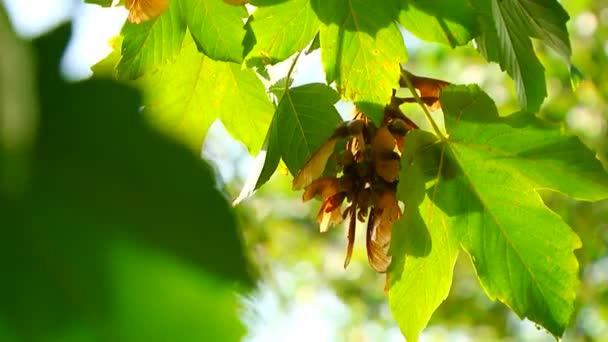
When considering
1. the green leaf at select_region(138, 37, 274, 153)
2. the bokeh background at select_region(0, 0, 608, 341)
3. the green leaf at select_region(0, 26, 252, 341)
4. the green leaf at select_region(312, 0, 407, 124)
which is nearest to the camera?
the green leaf at select_region(0, 26, 252, 341)

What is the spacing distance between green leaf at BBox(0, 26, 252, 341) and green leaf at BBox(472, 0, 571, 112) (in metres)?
0.65

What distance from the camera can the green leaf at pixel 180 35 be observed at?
0.82 m

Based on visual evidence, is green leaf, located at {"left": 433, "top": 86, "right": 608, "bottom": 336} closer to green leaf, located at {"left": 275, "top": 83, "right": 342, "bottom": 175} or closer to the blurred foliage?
green leaf, located at {"left": 275, "top": 83, "right": 342, "bottom": 175}

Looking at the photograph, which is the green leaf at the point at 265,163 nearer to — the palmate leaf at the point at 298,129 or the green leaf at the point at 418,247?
the palmate leaf at the point at 298,129

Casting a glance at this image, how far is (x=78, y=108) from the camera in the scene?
0.62ft

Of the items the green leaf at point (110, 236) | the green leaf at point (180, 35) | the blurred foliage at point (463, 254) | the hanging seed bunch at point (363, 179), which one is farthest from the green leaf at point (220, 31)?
the blurred foliage at point (463, 254)

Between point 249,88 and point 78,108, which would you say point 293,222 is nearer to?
point 249,88

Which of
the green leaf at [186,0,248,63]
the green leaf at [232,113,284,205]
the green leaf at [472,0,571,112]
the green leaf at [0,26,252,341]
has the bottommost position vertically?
the green leaf at [232,113,284,205]

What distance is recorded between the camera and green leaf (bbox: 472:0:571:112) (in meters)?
0.83

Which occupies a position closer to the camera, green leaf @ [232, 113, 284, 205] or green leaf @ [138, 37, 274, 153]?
green leaf @ [232, 113, 284, 205]

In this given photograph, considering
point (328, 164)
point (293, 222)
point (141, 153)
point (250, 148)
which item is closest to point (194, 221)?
point (141, 153)

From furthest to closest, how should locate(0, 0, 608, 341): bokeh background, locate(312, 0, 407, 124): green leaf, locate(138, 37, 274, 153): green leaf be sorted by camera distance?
locate(0, 0, 608, 341): bokeh background → locate(138, 37, 274, 153): green leaf → locate(312, 0, 407, 124): green leaf

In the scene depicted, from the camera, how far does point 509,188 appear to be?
834 millimetres

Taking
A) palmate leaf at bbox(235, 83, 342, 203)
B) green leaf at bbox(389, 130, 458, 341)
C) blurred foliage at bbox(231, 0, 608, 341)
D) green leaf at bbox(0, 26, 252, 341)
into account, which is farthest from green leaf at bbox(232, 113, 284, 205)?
blurred foliage at bbox(231, 0, 608, 341)
